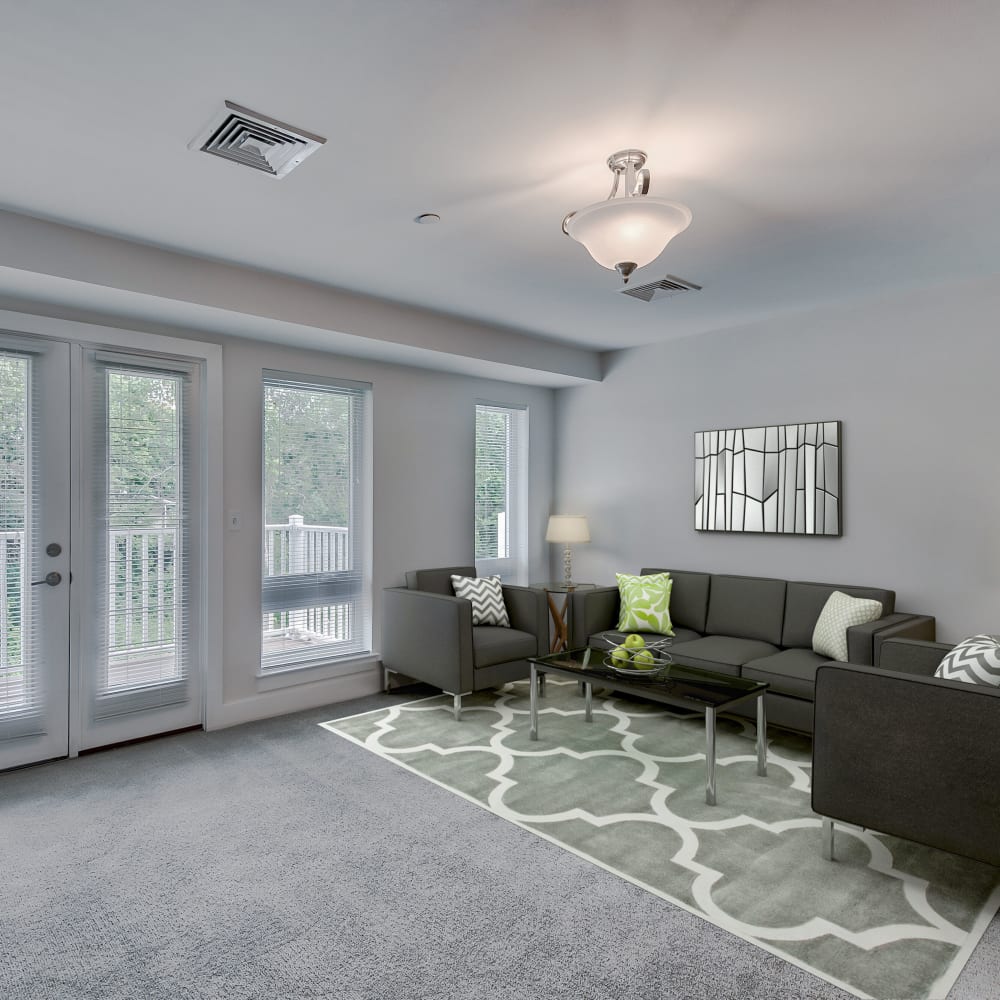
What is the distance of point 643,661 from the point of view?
11.7 ft

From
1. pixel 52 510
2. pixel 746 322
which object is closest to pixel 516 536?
pixel 746 322

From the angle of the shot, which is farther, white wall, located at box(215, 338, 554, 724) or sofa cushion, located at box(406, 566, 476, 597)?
sofa cushion, located at box(406, 566, 476, 597)

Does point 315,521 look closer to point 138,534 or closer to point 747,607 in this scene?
point 138,534

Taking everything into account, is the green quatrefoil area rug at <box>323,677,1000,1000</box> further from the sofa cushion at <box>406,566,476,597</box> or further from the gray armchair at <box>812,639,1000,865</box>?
the sofa cushion at <box>406,566,476,597</box>

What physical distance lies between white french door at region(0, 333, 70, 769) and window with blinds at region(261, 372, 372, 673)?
1.12m

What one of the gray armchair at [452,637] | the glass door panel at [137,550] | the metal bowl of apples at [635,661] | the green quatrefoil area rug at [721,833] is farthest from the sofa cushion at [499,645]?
the glass door panel at [137,550]

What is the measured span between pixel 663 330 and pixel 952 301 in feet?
5.78

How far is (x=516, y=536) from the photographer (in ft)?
19.7

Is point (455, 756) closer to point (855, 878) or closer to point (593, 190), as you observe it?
point (855, 878)

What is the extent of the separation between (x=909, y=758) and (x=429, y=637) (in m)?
2.75

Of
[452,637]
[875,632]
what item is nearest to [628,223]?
Answer: [875,632]

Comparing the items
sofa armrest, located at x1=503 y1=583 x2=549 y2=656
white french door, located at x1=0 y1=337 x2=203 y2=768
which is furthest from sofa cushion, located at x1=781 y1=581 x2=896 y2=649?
white french door, located at x1=0 y1=337 x2=203 y2=768

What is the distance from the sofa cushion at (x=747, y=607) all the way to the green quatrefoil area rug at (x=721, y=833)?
0.70 m

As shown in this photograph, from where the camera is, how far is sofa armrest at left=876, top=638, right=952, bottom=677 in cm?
287
